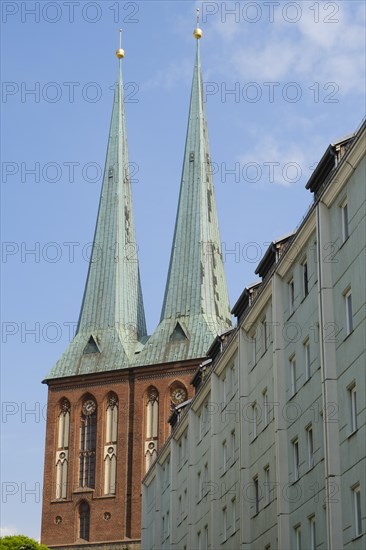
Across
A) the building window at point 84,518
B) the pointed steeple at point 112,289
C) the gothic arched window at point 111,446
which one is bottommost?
the building window at point 84,518

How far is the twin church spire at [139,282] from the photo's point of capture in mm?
86375

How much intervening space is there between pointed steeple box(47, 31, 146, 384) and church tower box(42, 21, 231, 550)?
0.08 metres

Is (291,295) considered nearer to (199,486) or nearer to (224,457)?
(224,457)

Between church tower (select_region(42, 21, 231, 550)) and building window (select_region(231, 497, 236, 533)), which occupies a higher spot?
church tower (select_region(42, 21, 231, 550))

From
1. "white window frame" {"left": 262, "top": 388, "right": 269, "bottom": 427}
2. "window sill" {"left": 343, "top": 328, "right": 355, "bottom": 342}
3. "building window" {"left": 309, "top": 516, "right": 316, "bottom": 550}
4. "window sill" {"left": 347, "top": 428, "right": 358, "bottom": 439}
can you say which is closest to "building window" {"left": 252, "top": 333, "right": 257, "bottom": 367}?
"white window frame" {"left": 262, "top": 388, "right": 269, "bottom": 427}

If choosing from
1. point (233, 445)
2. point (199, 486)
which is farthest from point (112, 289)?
point (233, 445)

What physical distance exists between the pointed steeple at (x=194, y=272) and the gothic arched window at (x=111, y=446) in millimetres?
Answer: 4452

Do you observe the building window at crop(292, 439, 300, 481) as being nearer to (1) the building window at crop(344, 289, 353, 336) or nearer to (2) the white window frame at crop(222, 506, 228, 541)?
(1) the building window at crop(344, 289, 353, 336)

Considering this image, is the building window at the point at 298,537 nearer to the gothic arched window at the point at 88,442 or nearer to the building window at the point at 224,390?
the building window at the point at 224,390

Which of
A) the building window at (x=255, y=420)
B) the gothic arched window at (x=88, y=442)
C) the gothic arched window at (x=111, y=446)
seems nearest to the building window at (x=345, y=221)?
the building window at (x=255, y=420)

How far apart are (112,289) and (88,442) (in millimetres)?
11794

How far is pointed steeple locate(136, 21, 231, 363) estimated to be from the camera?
3366 inches

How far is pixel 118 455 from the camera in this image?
3312 inches

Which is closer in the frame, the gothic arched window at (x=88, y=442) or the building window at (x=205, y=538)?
the building window at (x=205, y=538)
